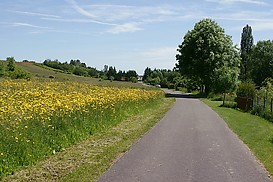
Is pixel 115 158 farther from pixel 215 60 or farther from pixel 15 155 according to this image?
pixel 215 60

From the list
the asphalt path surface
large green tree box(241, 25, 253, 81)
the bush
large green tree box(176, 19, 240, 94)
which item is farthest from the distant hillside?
large green tree box(241, 25, 253, 81)

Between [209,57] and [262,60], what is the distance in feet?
165

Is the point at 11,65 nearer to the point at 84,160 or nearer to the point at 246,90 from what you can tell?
the point at 246,90

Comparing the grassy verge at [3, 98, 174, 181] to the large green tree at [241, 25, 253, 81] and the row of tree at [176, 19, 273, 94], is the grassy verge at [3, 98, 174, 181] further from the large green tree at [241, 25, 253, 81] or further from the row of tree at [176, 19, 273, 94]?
the large green tree at [241, 25, 253, 81]

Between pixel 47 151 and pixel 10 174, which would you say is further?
pixel 47 151

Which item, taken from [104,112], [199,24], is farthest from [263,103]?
[199,24]

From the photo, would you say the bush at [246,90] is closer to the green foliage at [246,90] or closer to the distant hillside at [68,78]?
the green foliage at [246,90]

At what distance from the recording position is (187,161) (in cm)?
1029

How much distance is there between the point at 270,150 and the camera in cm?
1227

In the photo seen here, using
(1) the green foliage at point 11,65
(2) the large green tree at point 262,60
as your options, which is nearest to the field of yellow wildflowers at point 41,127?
(1) the green foliage at point 11,65

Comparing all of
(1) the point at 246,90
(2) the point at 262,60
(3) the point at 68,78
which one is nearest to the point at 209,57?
(3) the point at 68,78

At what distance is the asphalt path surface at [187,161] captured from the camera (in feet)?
28.2

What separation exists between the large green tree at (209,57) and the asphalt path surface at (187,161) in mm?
44400

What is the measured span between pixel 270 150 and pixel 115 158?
5006 mm
